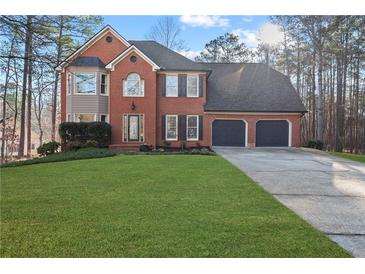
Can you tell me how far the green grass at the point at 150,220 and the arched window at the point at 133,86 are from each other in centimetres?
899

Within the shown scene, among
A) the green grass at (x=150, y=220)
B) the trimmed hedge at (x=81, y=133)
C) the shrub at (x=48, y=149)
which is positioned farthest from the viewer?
the trimmed hedge at (x=81, y=133)

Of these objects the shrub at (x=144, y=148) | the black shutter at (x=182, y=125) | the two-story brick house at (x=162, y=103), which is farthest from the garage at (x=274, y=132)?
the shrub at (x=144, y=148)

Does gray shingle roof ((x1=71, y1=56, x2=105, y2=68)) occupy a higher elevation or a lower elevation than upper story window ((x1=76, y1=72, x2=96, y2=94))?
higher

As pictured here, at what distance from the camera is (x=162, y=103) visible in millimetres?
15594

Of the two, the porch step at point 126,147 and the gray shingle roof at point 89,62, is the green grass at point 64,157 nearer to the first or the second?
the porch step at point 126,147

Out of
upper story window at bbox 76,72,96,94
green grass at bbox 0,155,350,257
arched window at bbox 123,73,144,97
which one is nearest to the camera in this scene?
green grass at bbox 0,155,350,257

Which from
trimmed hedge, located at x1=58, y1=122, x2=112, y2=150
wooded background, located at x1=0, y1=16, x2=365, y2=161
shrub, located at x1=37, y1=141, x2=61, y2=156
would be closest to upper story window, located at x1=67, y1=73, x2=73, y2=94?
wooded background, located at x1=0, y1=16, x2=365, y2=161

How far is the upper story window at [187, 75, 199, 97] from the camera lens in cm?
1558

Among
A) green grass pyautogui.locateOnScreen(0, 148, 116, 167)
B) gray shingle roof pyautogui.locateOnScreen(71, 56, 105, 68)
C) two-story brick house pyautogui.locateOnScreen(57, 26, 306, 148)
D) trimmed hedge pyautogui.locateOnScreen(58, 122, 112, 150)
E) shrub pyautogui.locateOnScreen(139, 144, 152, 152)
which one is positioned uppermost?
gray shingle roof pyautogui.locateOnScreen(71, 56, 105, 68)

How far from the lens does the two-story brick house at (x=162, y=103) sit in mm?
14812

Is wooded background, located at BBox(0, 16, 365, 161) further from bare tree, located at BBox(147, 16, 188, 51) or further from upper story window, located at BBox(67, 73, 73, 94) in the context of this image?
bare tree, located at BBox(147, 16, 188, 51)

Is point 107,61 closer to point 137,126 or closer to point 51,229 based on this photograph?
point 137,126

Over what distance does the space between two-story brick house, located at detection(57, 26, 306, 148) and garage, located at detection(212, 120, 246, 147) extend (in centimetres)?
5
